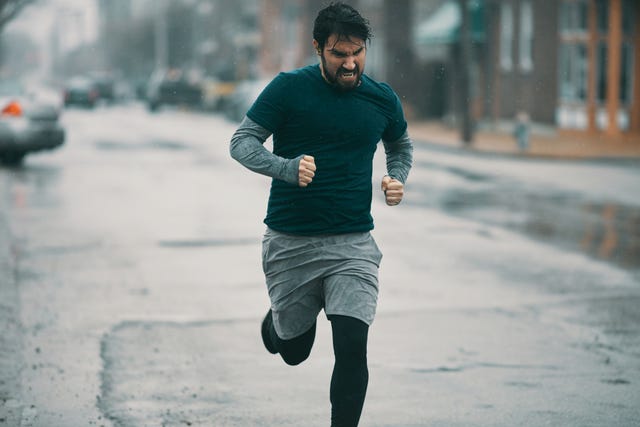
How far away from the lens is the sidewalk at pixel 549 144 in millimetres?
23969

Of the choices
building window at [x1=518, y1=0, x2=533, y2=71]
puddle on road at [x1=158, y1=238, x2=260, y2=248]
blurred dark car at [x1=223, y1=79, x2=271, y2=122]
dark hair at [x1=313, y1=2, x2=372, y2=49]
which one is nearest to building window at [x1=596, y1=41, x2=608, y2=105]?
building window at [x1=518, y1=0, x2=533, y2=71]

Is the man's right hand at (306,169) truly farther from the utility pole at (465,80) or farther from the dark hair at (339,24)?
the utility pole at (465,80)

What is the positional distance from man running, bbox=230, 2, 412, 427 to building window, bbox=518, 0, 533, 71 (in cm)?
2875

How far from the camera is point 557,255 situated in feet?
36.1

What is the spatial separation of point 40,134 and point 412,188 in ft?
21.5

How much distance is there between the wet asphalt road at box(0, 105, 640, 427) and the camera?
584 cm

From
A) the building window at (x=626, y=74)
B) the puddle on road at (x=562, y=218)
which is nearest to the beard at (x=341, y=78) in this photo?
the puddle on road at (x=562, y=218)

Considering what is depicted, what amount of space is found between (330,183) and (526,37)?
29.5 meters

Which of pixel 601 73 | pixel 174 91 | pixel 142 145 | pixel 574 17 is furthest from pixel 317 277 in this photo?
pixel 174 91

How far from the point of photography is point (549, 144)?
91.5 ft

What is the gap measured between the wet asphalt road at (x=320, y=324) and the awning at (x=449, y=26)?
19.2m

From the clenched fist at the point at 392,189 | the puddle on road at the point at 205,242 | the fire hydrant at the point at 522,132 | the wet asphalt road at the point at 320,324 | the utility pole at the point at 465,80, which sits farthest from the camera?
the utility pole at the point at 465,80

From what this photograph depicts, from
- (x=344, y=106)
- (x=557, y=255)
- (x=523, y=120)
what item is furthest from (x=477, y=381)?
(x=523, y=120)

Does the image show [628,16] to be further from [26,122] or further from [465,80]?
[26,122]
